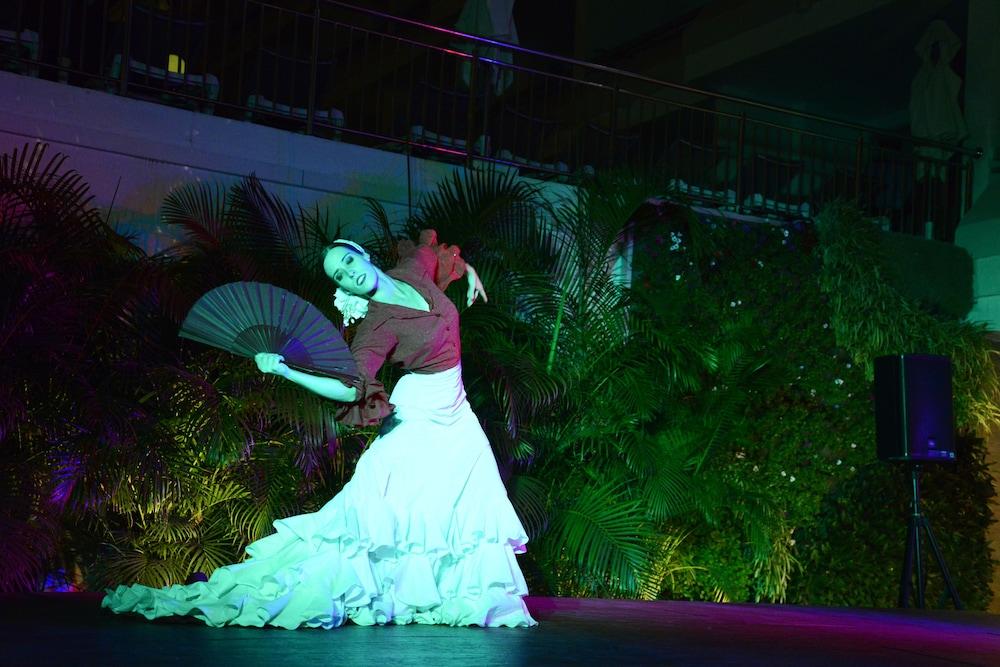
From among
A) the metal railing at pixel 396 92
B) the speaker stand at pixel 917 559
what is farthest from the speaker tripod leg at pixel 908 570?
the metal railing at pixel 396 92

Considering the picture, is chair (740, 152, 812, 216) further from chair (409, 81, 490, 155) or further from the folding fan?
the folding fan

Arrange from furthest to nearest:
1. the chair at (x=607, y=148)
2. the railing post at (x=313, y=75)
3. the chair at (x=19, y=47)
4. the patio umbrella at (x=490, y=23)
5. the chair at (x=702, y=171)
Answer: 1. the chair at (x=607, y=148)
2. the patio umbrella at (x=490, y=23)
3. the chair at (x=702, y=171)
4. the railing post at (x=313, y=75)
5. the chair at (x=19, y=47)

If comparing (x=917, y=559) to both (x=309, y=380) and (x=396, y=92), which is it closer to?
(x=309, y=380)

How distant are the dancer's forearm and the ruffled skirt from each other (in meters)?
0.25

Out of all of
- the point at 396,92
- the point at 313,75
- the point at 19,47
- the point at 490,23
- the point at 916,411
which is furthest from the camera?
the point at 396,92

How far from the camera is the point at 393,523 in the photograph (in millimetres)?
3736

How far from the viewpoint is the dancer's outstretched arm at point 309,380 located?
3.47 meters

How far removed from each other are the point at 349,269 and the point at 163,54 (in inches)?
164

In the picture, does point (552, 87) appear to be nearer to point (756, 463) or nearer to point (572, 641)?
point (756, 463)

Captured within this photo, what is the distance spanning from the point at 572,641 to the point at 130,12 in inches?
196

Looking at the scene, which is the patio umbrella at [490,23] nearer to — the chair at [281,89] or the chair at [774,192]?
the chair at [281,89]

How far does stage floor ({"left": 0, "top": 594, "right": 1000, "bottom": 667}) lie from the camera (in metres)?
2.87

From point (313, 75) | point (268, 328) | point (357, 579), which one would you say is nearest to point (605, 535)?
point (357, 579)

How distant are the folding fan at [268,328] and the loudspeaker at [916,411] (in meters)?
4.40
